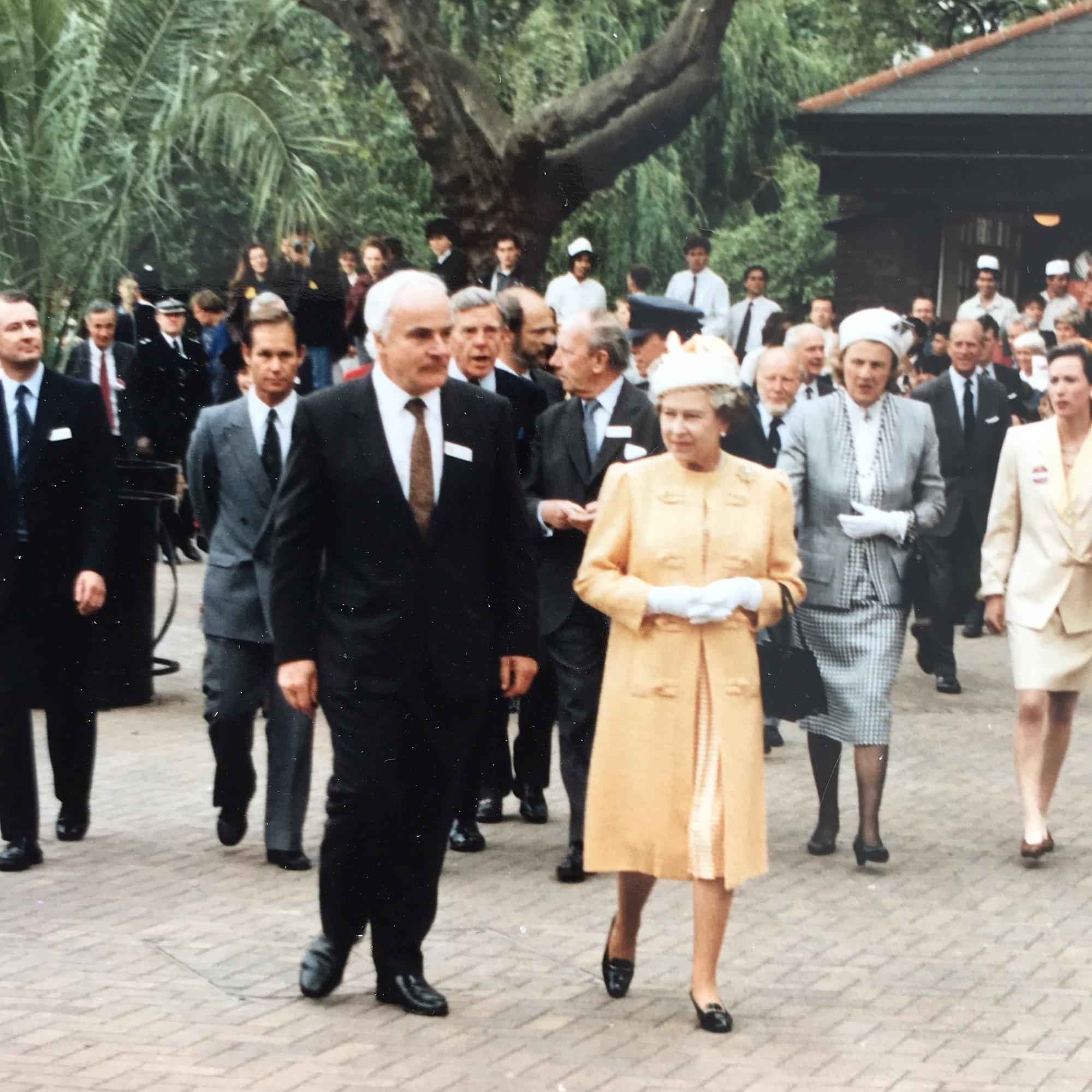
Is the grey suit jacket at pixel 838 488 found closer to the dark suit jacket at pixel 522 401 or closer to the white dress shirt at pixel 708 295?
the dark suit jacket at pixel 522 401

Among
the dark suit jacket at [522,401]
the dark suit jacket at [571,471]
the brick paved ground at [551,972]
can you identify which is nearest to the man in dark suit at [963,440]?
the brick paved ground at [551,972]

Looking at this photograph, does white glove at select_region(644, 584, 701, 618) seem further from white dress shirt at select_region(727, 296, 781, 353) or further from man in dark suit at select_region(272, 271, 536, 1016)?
white dress shirt at select_region(727, 296, 781, 353)

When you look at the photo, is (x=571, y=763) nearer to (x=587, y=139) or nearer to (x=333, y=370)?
(x=333, y=370)

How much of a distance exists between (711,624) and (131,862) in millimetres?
2912

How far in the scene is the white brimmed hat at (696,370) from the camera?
5684mm

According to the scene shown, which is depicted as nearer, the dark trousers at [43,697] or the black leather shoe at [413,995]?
the black leather shoe at [413,995]

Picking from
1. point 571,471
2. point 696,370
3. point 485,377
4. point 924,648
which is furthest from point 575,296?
point 696,370

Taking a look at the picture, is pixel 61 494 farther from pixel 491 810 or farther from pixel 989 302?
pixel 989 302

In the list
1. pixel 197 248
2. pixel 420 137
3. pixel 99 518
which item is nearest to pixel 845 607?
pixel 99 518

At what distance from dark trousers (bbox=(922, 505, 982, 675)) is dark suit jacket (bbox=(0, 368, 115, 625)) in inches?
223

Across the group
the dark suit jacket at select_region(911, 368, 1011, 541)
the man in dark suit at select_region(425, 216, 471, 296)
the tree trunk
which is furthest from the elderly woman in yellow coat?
the tree trunk

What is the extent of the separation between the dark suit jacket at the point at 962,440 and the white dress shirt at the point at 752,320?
715cm

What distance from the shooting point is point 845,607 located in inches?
308

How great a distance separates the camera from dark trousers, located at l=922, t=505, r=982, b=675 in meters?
12.3
